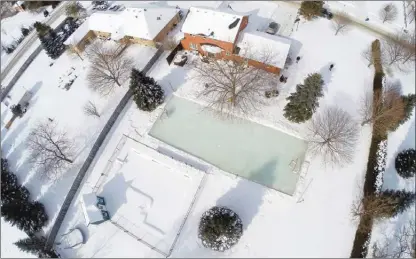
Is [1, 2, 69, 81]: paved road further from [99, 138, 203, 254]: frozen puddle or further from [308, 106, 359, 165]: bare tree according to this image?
[308, 106, 359, 165]: bare tree

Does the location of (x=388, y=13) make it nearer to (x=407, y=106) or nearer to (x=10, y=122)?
(x=407, y=106)

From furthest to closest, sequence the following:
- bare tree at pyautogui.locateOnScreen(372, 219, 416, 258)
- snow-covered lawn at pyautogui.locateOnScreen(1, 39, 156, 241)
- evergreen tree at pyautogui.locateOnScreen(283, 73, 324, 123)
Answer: snow-covered lawn at pyautogui.locateOnScreen(1, 39, 156, 241) → evergreen tree at pyautogui.locateOnScreen(283, 73, 324, 123) → bare tree at pyautogui.locateOnScreen(372, 219, 416, 258)

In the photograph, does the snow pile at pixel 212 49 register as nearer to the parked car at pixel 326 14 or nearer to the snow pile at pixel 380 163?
the parked car at pixel 326 14

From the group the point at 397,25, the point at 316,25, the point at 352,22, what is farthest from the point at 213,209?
the point at 397,25

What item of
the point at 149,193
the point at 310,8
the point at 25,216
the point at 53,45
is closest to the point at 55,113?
the point at 53,45

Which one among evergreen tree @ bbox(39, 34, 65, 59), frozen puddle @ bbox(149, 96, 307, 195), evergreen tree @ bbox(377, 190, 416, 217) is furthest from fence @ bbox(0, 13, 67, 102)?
evergreen tree @ bbox(377, 190, 416, 217)
